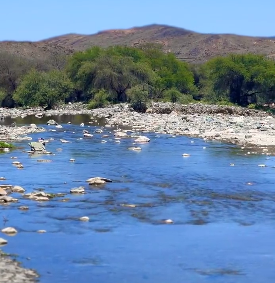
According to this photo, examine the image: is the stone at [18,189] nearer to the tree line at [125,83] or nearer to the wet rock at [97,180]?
the wet rock at [97,180]

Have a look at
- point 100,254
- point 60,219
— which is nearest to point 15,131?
point 60,219

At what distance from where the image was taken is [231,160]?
24.3 m

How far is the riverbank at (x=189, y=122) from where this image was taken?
104 ft

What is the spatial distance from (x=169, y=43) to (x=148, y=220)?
6020 inches

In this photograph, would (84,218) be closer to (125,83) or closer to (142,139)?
(142,139)

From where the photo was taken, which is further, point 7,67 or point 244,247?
point 7,67

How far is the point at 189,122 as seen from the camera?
1566 inches

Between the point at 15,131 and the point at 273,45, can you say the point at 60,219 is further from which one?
the point at 273,45

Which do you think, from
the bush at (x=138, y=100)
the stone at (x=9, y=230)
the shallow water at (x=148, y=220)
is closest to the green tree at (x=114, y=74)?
the bush at (x=138, y=100)

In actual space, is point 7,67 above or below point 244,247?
above

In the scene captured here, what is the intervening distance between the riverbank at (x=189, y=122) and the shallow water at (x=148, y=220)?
687 centimetres

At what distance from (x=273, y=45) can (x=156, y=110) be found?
111423mm

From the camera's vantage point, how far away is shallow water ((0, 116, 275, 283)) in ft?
36.5

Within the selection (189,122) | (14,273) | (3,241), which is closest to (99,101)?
(189,122)
